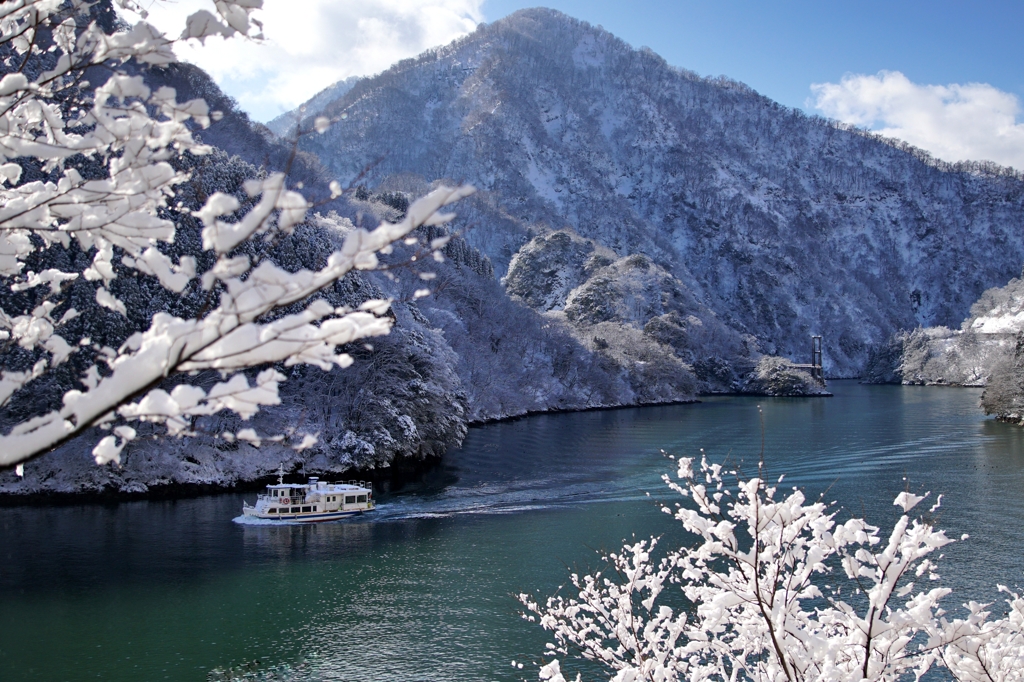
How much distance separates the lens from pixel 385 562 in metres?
19.6

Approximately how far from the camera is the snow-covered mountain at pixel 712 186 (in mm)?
131125

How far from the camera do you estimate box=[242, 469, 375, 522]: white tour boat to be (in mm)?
23969

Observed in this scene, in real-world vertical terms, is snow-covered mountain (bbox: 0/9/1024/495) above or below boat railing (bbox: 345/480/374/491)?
above

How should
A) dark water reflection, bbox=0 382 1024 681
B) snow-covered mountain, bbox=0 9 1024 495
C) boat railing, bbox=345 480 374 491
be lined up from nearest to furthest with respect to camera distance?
1. dark water reflection, bbox=0 382 1024 681
2. boat railing, bbox=345 480 374 491
3. snow-covered mountain, bbox=0 9 1024 495

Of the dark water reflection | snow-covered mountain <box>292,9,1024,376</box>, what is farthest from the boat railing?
snow-covered mountain <box>292,9,1024,376</box>

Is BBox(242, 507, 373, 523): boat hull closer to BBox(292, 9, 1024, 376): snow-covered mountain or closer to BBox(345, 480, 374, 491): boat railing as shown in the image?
BBox(345, 480, 374, 491): boat railing

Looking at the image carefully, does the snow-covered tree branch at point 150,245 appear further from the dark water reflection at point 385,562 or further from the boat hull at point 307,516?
the boat hull at point 307,516

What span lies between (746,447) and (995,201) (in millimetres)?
156015

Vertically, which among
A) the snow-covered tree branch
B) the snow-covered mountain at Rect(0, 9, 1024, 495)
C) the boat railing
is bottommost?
the boat railing

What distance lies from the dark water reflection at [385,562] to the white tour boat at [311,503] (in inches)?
36.3

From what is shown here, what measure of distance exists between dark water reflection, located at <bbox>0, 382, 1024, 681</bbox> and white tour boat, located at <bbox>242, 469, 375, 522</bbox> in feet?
3.03

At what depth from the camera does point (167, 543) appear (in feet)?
67.2

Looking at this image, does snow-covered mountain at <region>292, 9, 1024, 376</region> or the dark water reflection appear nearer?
the dark water reflection

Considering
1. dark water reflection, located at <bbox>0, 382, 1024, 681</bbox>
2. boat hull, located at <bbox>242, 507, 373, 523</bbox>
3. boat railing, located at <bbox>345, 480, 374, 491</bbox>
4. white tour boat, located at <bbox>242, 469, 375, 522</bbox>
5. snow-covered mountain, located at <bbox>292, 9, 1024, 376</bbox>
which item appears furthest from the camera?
snow-covered mountain, located at <bbox>292, 9, 1024, 376</bbox>
